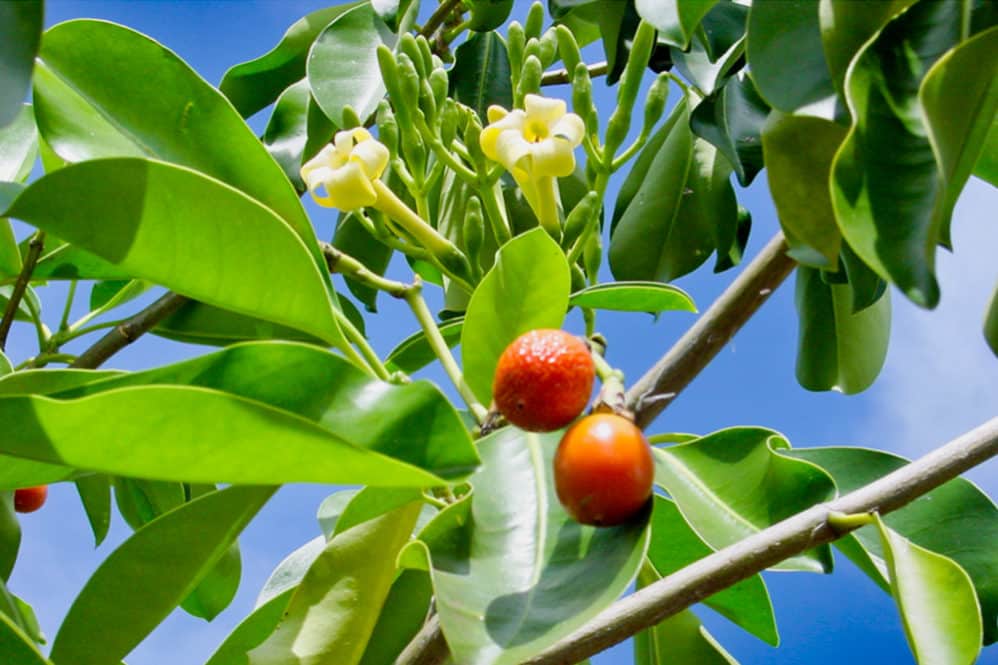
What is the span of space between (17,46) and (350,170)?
0.60 m

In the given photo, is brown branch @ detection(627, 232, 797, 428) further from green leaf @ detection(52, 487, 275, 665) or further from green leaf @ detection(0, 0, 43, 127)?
green leaf @ detection(0, 0, 43, 127)

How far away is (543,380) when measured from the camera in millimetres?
1097

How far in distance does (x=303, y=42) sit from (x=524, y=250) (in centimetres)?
130

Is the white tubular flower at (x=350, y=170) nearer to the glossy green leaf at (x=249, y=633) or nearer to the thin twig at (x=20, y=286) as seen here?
the glossy green leaf at (x=249, y=633)

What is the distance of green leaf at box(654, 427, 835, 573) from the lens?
129cm

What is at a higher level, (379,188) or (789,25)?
(789,25)

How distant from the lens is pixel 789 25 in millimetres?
1138

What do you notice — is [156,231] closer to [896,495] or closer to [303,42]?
[896,495]

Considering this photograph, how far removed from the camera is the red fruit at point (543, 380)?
1.10 metres

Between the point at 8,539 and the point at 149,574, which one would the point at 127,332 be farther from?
the point at 149,574

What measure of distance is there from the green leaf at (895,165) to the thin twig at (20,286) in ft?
5.19

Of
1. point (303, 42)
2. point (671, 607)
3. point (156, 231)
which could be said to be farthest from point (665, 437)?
point (303, 42)

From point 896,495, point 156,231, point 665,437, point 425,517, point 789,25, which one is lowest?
point 425,517

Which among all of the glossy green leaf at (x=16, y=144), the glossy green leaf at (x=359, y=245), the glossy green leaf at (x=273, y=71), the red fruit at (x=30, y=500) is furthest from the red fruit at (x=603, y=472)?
the red fruit at (x=30, y=500)
